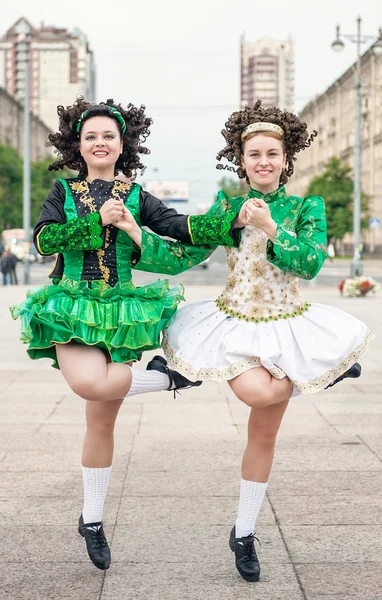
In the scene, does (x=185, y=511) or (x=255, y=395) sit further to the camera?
(x=185, y=511)

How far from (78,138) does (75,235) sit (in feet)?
2.21

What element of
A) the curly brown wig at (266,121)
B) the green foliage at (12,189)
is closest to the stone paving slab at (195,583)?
the curly brown wig at (266,121)

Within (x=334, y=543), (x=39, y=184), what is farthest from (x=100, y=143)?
(x=39, y=184)

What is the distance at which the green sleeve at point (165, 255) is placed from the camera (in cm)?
432

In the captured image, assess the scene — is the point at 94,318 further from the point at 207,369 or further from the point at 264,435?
the point at 264,435

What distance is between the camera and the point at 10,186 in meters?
70.5

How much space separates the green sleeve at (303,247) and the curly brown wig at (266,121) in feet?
1.32

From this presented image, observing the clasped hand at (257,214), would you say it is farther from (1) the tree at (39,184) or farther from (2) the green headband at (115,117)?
(1) the tree at (39,184)

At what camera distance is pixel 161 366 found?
14.4ft

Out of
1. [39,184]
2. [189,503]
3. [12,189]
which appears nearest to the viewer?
[189,503]

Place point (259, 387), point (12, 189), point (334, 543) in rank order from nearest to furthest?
point (259, 387) < point (334, 543) < point (12, 189)

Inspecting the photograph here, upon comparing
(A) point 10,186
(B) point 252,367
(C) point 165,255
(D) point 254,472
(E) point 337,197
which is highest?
(A) point 10,186

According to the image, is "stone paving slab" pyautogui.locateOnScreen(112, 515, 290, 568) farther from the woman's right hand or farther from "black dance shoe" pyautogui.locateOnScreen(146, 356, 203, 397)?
the woman's right hand

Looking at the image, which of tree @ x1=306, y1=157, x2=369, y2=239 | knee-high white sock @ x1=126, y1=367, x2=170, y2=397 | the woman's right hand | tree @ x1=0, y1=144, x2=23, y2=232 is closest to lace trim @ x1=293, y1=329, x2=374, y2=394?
knee-high white sock @ x1=126, y1=367, x2=170, y2=397
